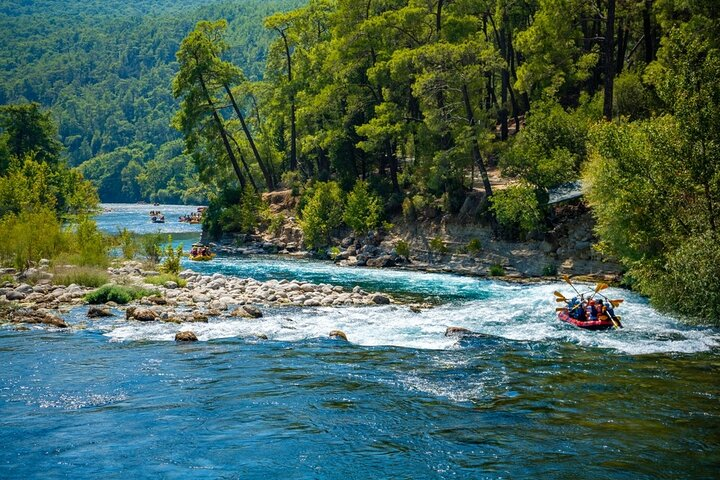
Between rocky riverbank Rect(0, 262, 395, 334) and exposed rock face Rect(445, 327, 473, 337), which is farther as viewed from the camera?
rocky riverbank Rect(0, 262, 395, 334)

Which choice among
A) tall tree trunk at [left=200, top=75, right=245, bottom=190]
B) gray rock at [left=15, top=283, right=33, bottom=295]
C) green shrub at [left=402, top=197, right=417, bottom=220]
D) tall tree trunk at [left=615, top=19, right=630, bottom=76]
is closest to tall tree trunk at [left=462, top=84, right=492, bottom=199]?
green shrub at [left=402, top=197, right=417, bottom=220]

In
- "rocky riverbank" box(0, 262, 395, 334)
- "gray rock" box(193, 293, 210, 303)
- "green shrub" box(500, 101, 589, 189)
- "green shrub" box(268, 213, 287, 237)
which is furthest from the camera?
"green shrub" box(268, 213, 287, 237)

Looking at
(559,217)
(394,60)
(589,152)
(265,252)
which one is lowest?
(265,252)

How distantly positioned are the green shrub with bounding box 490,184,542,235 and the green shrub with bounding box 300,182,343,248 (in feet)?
44.1

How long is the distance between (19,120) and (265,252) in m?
33.3

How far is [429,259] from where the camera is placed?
39.3m

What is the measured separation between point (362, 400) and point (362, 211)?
30231 mm

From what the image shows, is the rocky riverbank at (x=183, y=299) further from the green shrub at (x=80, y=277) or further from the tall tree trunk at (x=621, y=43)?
the tall tree trunk at (x=621, y=43)

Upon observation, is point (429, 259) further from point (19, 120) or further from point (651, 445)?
point (19, 120)

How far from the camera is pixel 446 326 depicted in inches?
878

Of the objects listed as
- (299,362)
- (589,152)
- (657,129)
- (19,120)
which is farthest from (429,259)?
(19,120)

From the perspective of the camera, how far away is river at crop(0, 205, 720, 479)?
11312mm

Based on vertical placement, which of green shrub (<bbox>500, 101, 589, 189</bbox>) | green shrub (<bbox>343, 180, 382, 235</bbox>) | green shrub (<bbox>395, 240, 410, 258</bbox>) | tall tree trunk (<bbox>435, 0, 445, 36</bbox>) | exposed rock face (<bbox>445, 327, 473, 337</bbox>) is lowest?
exposed rock face (<bbox>445, 327, 473, 337</bbox>)

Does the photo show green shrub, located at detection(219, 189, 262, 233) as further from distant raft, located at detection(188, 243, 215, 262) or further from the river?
the river
